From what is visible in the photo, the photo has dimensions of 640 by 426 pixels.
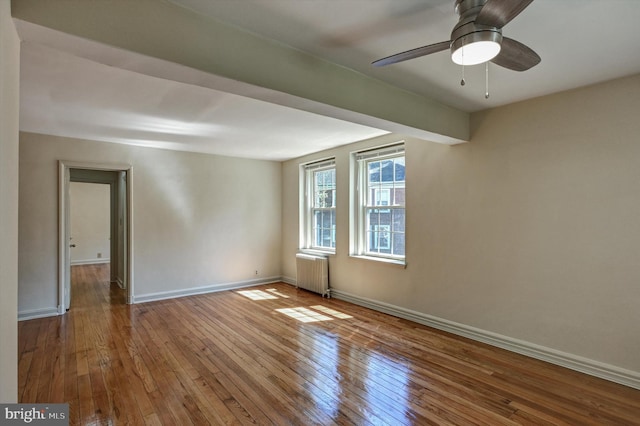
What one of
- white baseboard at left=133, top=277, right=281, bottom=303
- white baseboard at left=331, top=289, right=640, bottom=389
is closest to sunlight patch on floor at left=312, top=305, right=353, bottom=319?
white baseboard at left=331, top=289, right=640, bottom=389

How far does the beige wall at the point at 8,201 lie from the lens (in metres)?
1.22

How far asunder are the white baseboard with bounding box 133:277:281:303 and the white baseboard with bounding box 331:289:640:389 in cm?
260

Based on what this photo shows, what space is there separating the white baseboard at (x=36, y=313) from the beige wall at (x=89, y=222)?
4.92m

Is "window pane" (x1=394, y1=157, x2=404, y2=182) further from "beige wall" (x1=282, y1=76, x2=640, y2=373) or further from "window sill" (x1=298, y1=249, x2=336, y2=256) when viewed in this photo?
"window sill" (x1=298, y1=249, x2=336, y2=256)

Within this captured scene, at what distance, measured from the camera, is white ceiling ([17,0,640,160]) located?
1.71 metres

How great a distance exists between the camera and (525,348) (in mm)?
3084

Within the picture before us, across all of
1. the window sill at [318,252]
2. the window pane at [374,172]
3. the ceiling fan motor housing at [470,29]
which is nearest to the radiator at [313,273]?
the window sill at [318,252]

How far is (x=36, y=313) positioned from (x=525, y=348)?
19.4 ft

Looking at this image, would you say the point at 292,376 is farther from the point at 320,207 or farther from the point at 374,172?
the point at 320,207

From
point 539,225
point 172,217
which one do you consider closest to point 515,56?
point 539,225

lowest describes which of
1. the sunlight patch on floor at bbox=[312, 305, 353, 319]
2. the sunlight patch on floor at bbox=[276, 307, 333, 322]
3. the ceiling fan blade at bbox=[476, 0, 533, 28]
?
the sunlight patch on floor at bbox=[276, 307, 333, 322]

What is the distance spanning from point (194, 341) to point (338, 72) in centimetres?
309

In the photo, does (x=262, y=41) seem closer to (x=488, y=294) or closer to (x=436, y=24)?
(x=436, y=24)

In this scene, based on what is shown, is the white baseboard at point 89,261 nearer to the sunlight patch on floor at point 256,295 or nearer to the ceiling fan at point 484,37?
the sunlight patch on floor at point 256,295
